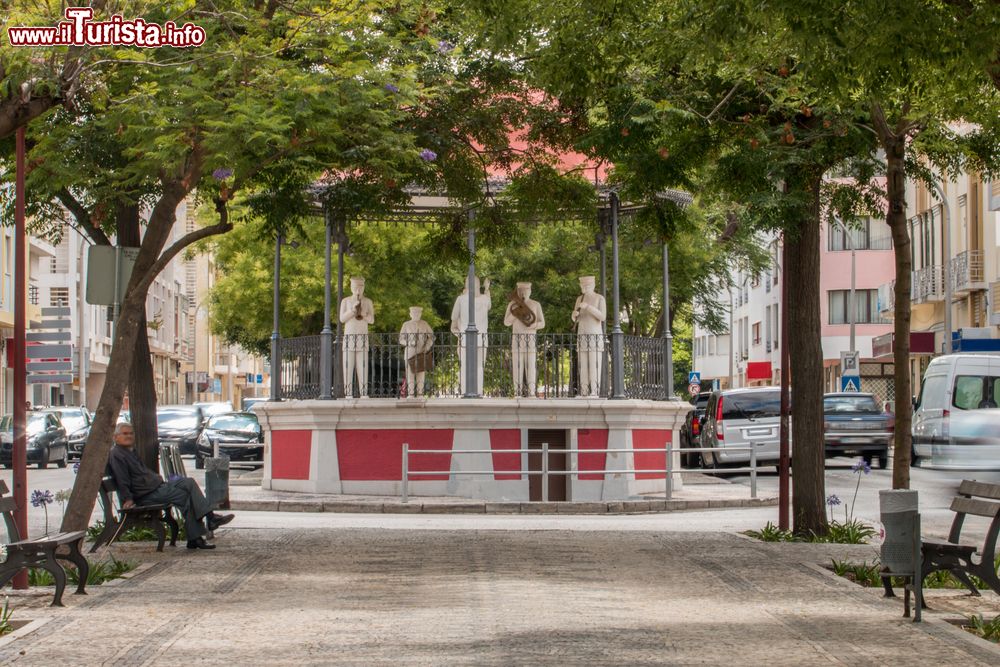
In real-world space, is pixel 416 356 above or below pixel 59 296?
below

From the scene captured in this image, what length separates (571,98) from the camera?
15078 mm

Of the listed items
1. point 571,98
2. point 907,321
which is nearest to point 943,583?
point 907,321

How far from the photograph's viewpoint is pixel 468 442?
25.7 metres

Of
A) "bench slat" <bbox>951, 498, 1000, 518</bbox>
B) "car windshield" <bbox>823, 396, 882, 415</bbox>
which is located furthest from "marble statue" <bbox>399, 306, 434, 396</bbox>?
"bench slat" <bbox>951, 498, 1000, 518</bbox>

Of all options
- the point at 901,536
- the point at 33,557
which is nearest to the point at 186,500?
the point at 33,557

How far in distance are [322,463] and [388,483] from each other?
1205 mm

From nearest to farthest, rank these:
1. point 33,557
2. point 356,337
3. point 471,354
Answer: point 33,557
point 471,354
point 356,337

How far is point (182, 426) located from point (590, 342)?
20.2 meters

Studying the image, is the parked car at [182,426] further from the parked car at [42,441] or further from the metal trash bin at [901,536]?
the metal trash bin at [901,536]

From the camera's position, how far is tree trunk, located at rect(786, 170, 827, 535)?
17156mm

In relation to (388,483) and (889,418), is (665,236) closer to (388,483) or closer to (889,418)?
(388,483)

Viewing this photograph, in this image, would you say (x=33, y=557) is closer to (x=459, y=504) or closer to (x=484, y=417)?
(x=459, y=504)

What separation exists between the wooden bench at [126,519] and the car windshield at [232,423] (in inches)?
981

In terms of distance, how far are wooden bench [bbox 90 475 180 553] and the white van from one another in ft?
64.2
